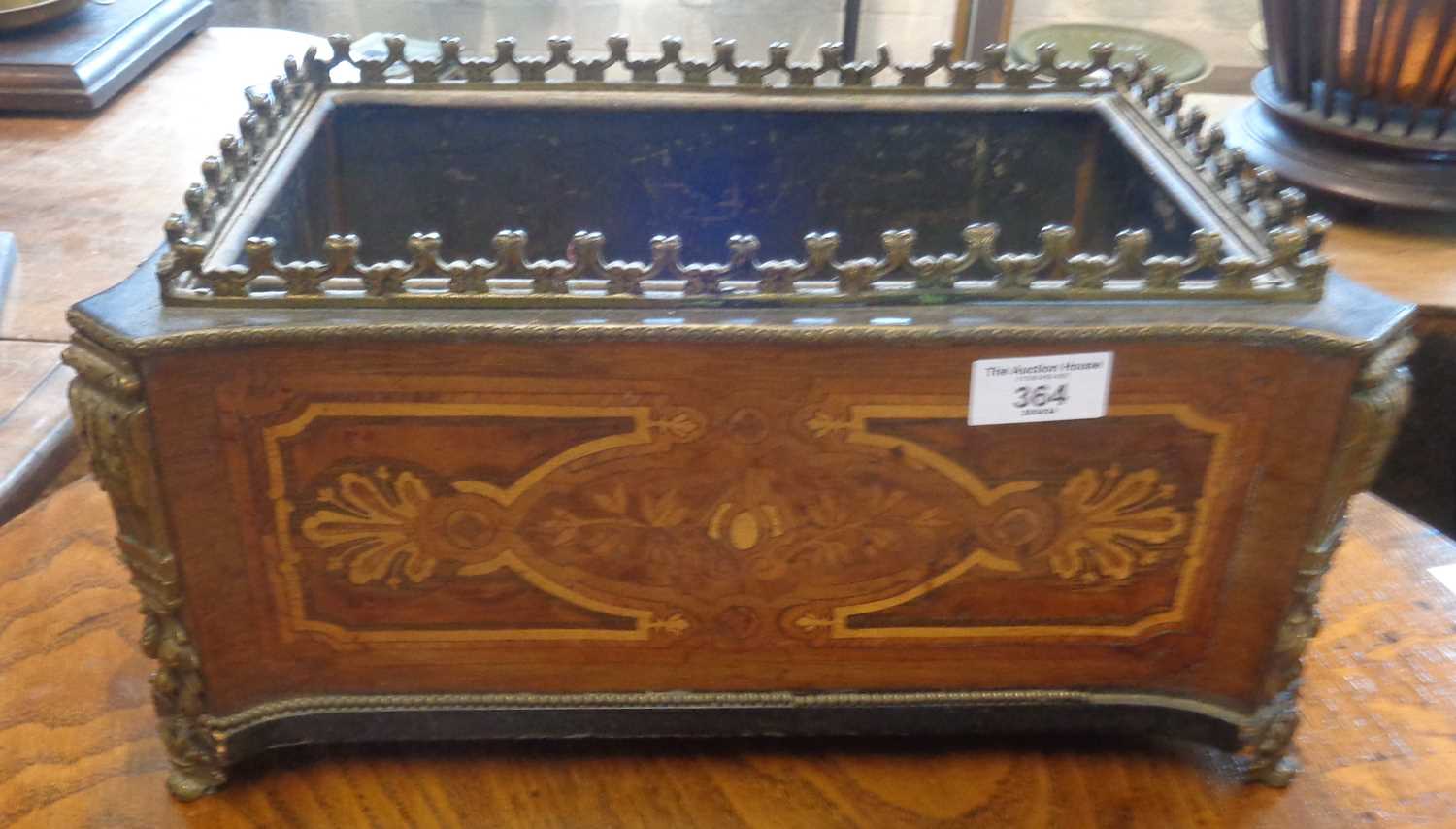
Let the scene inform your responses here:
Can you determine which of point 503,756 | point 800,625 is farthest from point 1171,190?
point 503,756

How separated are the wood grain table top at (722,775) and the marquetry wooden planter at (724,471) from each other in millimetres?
48

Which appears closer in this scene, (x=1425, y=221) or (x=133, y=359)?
(x=133, y=359)

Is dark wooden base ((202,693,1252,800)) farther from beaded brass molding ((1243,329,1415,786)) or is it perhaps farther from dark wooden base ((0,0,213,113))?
dark wooden base ((0,0,213,113))

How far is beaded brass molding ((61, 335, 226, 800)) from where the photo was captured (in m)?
0.88

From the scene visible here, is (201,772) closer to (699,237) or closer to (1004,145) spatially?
(699,237)

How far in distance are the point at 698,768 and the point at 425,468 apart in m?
0.39

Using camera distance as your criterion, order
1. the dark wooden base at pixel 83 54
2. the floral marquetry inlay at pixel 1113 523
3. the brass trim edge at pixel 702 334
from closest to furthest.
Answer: the brass trim edge at pixel 702 334
the floral marquetry inlay at pixel 1113 523
the dark wooden base at pixel 83 54

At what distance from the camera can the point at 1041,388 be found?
924 millimetres

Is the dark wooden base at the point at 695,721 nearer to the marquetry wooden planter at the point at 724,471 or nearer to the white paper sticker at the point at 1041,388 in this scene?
the marquetry wooden planter at the point at 724,471

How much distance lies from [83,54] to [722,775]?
1.72m

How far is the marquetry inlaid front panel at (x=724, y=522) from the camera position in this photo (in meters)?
0.91

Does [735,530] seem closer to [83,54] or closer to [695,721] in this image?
[695,721]

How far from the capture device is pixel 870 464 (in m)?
0.96

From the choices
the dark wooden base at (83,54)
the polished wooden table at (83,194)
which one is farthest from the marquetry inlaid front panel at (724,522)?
the dark wooden base at (83,54)
